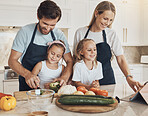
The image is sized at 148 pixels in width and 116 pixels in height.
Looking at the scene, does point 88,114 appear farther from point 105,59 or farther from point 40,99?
point 105,59

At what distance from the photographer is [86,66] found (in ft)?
6.06

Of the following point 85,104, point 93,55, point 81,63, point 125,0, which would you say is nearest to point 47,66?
point 81,63

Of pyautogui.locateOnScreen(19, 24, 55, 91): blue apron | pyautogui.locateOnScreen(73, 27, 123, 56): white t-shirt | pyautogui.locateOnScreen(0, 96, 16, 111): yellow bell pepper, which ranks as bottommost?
pyautogui.locateOnScreen(0, 96, 16, 111): yellow bell pepper

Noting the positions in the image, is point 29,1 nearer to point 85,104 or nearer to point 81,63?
point 81,63

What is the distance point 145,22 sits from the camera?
4344mm

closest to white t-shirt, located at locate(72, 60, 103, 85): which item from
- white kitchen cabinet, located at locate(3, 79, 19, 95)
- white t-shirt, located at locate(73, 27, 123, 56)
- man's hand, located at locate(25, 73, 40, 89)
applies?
white t-shirt, located at locate(73, 27, 123, 56)

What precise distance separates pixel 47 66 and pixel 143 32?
322cm

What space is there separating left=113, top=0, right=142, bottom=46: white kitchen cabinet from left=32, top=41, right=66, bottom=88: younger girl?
263 cm

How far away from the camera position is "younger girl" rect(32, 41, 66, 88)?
1768mm

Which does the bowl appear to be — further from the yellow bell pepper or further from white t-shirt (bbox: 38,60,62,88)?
white t-shirt (bbox: 38,60,62,88)

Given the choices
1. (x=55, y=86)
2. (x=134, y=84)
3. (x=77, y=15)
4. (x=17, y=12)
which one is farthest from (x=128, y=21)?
(x=55, y=86)

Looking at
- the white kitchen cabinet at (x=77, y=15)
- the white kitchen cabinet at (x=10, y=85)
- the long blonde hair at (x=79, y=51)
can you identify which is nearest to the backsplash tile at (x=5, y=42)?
the white kitchen cabinet at (x=10, y=85)

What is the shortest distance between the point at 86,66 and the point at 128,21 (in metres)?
2.83

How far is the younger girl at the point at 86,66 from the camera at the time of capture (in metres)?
1.79
